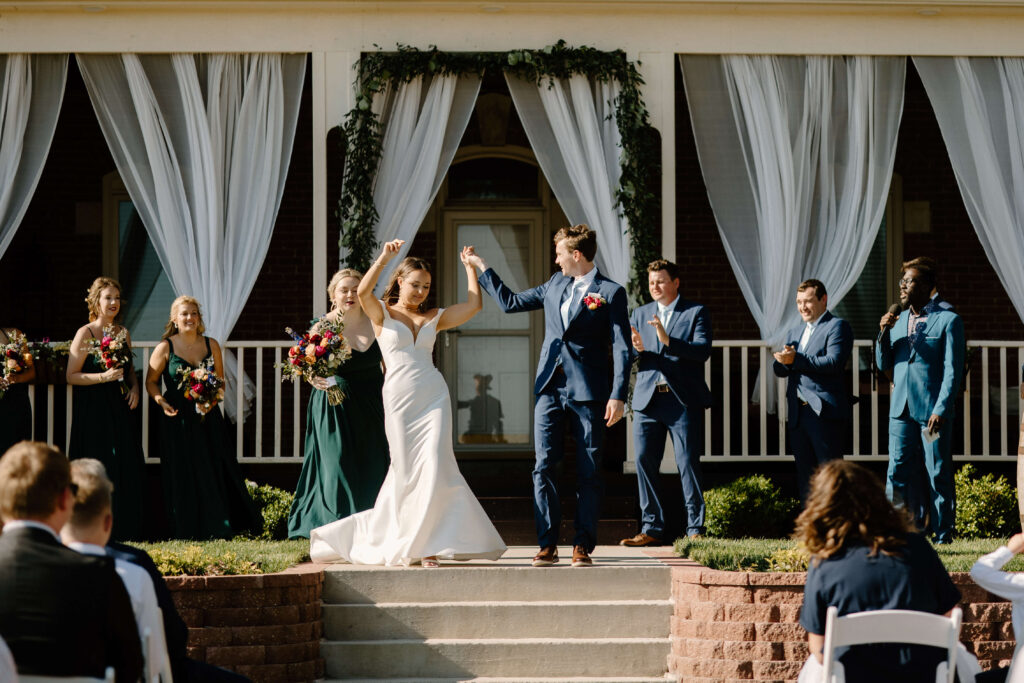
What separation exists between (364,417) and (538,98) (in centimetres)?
299

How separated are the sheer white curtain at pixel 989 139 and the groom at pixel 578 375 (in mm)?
4112

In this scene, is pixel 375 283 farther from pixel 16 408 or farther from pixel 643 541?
pixel 16 408

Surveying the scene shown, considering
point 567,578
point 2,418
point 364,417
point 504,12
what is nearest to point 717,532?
point 567,578

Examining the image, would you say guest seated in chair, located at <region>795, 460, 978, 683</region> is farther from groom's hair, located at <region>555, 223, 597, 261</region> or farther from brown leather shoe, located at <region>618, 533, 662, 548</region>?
brown leather shoe, located at <region>618, 533, 662, 548</region>

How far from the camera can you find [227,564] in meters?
7.13

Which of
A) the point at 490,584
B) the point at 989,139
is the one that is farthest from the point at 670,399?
the point at 989,139

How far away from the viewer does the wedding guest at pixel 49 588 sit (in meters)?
4.02

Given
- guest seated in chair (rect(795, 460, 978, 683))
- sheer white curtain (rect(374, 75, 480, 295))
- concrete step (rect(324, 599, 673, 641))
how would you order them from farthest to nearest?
sheer white curtain (rect(374, 75, 480, 295)), concrete step (rect(324, 599, 673, 641)), guest seated in chair (rect(795, 460, 978, 683))

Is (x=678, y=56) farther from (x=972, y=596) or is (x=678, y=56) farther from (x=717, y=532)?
(x=972, y=596)

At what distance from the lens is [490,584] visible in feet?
24.7

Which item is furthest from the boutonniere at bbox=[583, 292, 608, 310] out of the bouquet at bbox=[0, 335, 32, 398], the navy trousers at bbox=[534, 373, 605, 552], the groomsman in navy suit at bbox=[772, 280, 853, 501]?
the bouquet at bbox=[0, 335, 32, 398]

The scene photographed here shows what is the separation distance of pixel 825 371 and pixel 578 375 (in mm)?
2106

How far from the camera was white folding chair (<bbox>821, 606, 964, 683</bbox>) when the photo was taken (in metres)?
4.50

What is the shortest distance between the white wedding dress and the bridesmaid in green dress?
1449mm
